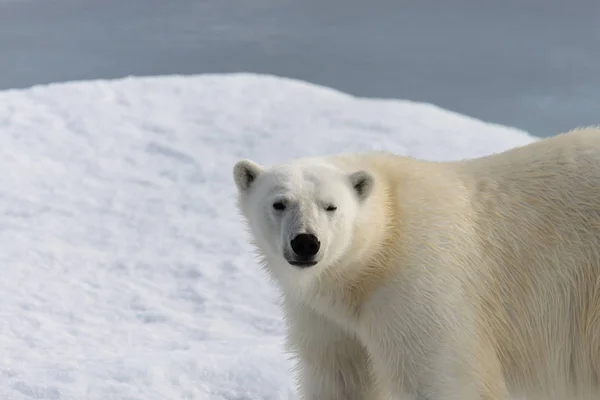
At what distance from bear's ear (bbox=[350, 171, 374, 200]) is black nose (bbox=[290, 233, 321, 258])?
0.33 meters

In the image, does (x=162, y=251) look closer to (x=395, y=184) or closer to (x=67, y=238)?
(x=67, y=238)

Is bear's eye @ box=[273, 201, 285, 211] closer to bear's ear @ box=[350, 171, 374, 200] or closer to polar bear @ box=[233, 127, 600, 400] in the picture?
polar bear @ box=[233, 127, 600, 400]

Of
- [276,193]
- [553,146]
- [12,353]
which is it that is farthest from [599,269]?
[12,353]

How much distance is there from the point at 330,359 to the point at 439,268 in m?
0.70

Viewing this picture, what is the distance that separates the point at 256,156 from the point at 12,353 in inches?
319

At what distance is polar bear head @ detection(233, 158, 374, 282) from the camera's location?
10.1ft

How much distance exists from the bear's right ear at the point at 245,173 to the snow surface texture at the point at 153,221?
2051 mm

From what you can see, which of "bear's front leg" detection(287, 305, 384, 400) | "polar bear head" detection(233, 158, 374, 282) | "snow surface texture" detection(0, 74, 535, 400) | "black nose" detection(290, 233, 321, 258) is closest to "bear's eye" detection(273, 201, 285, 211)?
"polar bear head" detection(233, 158, 374, 282)

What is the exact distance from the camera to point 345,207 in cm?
317

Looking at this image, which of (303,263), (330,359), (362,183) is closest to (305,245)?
(303,263)

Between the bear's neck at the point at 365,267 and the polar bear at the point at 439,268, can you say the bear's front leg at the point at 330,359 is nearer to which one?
the polar bear at the point at 439,268

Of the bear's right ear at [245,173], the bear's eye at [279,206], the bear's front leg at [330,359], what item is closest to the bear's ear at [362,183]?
the bear's eye at [279,206]

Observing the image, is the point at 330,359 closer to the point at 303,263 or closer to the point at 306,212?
the point at 303,263

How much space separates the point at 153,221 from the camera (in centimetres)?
1253
